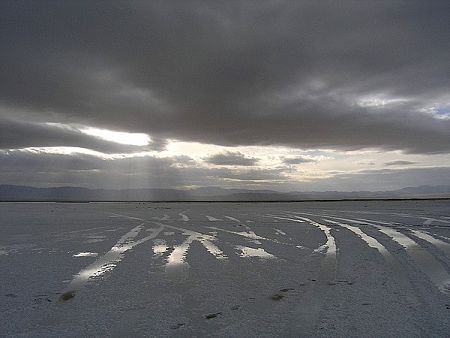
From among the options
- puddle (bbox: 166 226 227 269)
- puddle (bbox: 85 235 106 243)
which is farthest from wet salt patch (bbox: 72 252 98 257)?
puddle (bbox: 85 235 106 243)

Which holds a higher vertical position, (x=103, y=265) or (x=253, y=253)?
(x=253, y=253)

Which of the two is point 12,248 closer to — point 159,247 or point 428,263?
point 159,247

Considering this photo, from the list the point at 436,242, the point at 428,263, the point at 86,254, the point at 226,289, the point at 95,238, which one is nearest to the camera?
the point at 226,289

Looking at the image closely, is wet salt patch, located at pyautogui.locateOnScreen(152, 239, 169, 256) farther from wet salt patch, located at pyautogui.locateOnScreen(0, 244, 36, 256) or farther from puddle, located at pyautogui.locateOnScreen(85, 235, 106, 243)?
wet salt patch, located at pyautogui.locateOnScreen(0, 244, 36, 256)

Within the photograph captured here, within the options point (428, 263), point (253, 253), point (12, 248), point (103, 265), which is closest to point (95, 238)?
point (12, 248)

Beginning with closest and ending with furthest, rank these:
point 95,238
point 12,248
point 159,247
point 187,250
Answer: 1. point 187,250
2. point 159,247
3. point 12,248
4. point 95,238

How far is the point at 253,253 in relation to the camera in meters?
9.85

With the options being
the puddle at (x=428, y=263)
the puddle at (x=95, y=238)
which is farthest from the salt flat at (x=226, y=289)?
the puddle at (x=95, y=238)

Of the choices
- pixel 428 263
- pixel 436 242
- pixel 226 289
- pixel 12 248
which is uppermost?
pixel 436 242

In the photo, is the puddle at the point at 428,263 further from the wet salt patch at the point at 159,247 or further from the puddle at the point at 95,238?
the puddle at the point at 95,238

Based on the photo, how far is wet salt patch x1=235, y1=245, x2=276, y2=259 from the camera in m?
9.41

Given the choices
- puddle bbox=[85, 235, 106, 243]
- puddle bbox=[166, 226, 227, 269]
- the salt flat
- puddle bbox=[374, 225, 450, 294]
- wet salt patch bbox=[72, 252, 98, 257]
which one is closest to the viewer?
the salt flat

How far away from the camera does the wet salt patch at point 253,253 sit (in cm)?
941

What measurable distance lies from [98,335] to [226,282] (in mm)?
2900
